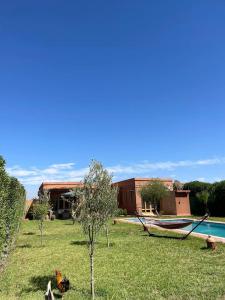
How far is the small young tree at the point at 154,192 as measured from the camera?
3453 centimetres

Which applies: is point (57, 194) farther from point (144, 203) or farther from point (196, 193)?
point (196, 193)

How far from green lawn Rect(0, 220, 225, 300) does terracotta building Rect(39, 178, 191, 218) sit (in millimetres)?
20468

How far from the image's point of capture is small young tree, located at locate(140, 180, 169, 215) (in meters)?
34.5

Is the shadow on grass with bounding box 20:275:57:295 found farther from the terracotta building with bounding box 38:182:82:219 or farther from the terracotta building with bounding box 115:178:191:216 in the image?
the terracotta building with bounding box 38:182:82:219

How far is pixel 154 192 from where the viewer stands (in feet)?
113

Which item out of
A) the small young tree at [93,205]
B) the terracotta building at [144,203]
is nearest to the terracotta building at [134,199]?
the terracotta building at [144,203]

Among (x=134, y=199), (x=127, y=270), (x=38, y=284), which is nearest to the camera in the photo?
(x=38, y=284)

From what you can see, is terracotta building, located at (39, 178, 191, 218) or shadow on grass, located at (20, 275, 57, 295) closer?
shadow on grass, located at (20, 275, 57, 295)

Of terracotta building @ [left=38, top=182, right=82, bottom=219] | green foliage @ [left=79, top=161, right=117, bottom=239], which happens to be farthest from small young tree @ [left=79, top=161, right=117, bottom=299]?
terracotta building @ [left=38, top=182, right=82, bottom=219]

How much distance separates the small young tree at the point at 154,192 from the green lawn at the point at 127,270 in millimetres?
18520

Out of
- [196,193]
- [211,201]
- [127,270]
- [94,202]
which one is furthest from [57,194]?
[94,202]

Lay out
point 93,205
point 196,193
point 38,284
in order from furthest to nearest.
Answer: point 196,193
point 38,284
point 93,205

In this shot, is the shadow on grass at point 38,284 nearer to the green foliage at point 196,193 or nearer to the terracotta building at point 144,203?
the green foliage at point 196,193

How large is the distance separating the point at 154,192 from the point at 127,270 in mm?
24627
